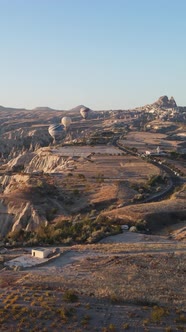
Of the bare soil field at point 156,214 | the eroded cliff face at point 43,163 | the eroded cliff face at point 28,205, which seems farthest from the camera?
the eroded cliff face at point 43,163

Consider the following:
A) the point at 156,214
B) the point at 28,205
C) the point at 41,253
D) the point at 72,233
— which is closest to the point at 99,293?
the point at 41,253

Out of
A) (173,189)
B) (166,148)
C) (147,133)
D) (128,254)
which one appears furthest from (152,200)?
(147,133)

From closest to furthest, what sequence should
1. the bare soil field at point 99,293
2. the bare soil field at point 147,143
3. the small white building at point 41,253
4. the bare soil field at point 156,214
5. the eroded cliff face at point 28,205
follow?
1. the bare soil field at point 99,293
2. the small white building at point 41,253
3. the bare soil field at point 156,214
4. the eroded cliff face at point 28,205
5. the bare soil field at point 147,143

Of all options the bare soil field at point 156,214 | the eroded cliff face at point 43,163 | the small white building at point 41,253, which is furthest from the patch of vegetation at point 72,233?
the eroded cliff face at point 43,163

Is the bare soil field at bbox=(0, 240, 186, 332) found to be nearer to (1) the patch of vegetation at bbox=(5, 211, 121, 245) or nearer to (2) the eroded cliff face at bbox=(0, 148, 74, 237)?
(1) the patch of vegetation at bbox=(5, 211, 121, 245)

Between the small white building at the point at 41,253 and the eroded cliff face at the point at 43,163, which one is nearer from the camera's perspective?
the small white building at the point at 41,253

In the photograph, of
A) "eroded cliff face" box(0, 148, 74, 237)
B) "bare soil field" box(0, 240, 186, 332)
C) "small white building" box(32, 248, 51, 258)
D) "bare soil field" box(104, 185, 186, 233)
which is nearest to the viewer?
"bare soil field" box(0, 240, 186, 332)

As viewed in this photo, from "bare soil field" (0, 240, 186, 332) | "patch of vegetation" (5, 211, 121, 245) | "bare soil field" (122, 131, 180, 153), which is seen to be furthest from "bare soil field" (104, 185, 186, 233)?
"bare soil field" (122, 131, 180, 153)

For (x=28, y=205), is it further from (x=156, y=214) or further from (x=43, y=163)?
(x=43, y=163)

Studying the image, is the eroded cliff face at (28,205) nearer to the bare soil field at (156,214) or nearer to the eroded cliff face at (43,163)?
the bare soil field at (156,214)

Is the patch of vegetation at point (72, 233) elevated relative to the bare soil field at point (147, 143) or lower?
elevated

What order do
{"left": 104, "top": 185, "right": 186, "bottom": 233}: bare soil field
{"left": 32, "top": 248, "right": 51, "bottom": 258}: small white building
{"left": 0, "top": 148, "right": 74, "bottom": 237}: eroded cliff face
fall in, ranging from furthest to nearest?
{"left": 0, "top": 148, "right": 74, "bottom": 237}: eroded cliff face, {"left": 104, "top": 185, "right": 186, "bottom": 233}: bare soil field, {"left": 32, "top": 248, "right": 51, "bottom": 258}: small white building
